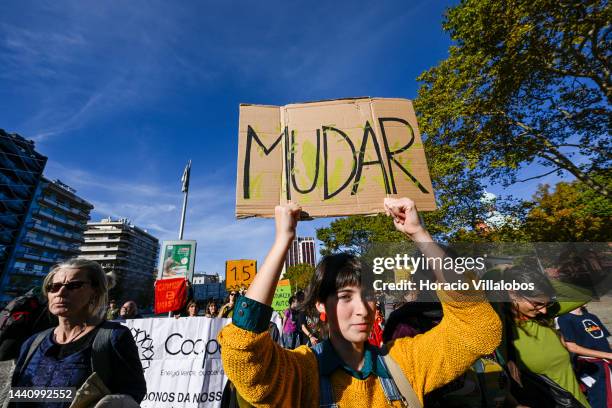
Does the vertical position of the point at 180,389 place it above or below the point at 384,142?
below

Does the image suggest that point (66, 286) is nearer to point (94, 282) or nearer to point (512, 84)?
point (94, 282)

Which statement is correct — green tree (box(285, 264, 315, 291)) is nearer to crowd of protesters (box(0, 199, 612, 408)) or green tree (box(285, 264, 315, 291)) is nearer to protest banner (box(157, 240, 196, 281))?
protest banner (box(157, 240, 196, 281))

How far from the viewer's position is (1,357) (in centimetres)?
231

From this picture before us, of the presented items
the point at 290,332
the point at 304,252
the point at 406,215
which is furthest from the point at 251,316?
the point at 304,252

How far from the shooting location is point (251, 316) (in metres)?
1.00

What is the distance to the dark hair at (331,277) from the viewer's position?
1523mm

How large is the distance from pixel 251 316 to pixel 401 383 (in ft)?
2.79

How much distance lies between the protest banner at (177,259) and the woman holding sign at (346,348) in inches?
234

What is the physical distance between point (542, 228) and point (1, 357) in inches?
654

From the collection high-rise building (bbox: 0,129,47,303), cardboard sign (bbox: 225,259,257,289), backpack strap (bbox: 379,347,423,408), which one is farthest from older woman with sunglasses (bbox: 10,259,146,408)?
high-rise building (bbox: 0,129,47,303)

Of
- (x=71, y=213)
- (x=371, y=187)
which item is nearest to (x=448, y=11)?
(x=371, y=187)

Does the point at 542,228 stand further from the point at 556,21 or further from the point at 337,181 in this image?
the point at 337,181

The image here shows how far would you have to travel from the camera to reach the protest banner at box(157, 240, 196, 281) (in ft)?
22.0

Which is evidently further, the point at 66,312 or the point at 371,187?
the point at 371,187
